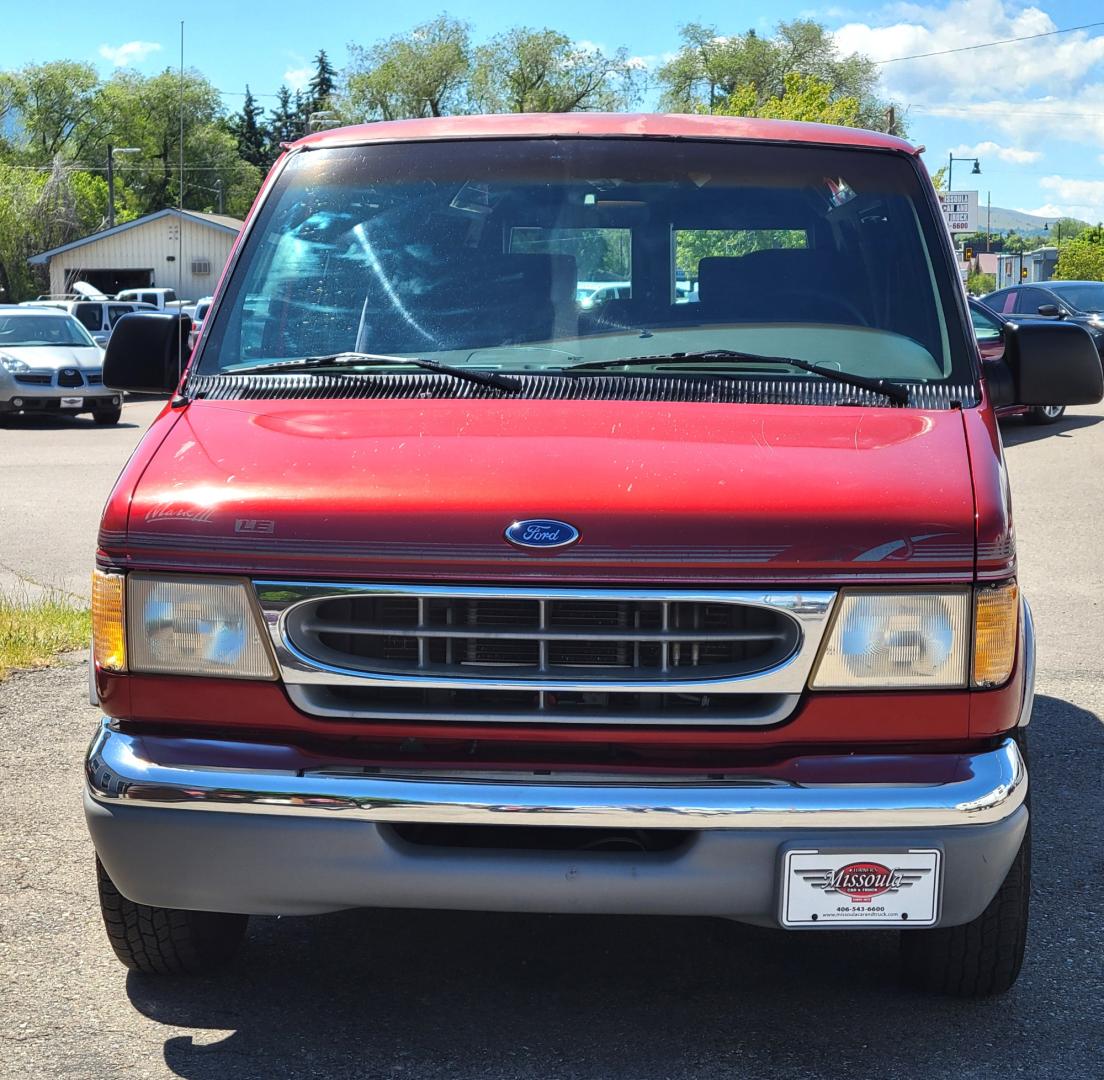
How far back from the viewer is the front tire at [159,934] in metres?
3.70

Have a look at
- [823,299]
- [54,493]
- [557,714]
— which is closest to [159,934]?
[557,714]

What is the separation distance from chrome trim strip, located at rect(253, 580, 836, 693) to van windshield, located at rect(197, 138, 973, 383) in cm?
92

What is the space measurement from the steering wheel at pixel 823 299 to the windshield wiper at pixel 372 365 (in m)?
0.79

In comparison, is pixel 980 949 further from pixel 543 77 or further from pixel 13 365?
pixel 543 77

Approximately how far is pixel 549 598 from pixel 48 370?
69.6 feet

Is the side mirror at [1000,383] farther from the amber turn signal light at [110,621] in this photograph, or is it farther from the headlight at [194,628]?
the amber turn signal light at [110,621]

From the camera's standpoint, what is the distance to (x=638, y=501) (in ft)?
10.5

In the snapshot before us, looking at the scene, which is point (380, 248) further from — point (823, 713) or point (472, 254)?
point (823, 713)

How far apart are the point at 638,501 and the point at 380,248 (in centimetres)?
142

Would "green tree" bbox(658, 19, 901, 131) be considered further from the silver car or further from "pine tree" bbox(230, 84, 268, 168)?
the silver car

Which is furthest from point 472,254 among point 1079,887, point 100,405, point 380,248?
point 100,405

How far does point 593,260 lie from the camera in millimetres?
4207

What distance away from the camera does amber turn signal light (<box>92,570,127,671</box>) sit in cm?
330

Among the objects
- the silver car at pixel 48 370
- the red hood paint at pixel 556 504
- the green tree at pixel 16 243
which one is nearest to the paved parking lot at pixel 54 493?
the silver car at pixel 48 370
